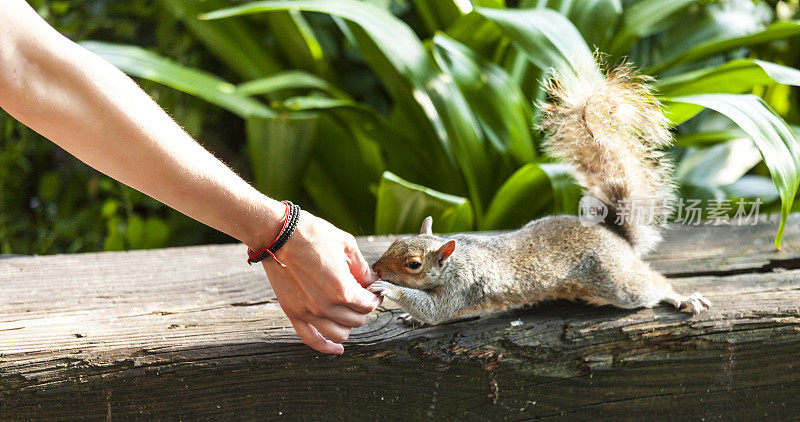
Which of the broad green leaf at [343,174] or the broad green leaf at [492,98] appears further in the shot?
the broad green leaf at [343,174]

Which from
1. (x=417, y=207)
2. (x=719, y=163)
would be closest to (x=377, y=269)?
(x=417, y=207)

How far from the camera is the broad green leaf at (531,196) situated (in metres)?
1.30

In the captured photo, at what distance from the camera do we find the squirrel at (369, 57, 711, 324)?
0.96 meters

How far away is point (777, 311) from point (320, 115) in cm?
118

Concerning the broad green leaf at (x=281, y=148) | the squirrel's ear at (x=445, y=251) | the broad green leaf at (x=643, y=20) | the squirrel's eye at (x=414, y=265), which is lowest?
the broad green leaf at (x=281, y=148)

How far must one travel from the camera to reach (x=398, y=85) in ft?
5.16

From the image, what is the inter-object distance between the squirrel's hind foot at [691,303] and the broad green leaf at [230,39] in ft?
4.56

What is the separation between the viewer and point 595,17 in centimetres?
155

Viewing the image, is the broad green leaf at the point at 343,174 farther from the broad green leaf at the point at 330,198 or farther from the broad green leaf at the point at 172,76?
the broad green leaf at the point at 172,76

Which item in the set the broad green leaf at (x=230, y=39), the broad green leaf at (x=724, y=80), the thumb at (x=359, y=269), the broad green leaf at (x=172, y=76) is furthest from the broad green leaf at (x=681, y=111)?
the broad green leaf at (x=230, y=39)

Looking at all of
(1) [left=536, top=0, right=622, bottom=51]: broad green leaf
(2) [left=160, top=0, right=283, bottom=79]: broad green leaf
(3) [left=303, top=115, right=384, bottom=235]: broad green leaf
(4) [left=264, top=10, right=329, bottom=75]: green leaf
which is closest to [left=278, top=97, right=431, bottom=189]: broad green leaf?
(3) [left=303, top=115, right=384, bottom=235]: broad green leaf

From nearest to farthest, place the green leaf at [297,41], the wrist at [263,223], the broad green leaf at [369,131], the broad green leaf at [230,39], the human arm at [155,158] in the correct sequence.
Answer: the human arm at [155,158]
the wrist at [263,223]
the broad green leaf at [369,131]
the green leaf at [297,41]
the broad green leaf at [230,39]

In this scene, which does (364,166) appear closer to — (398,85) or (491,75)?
(398,85)

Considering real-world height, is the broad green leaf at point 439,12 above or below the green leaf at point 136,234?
above
